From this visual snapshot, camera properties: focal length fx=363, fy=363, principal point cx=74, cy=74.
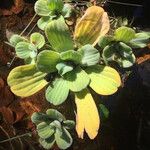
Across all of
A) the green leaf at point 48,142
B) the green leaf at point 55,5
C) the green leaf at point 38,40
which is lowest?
the green leaf at point 48,142

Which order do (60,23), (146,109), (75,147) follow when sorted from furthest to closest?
(146,109) → (75,147) → (60,23)

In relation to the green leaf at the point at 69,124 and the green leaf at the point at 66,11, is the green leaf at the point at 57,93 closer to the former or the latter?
the green leaf at the point at 69,124

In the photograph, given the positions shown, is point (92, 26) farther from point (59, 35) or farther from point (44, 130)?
point (44, 130)

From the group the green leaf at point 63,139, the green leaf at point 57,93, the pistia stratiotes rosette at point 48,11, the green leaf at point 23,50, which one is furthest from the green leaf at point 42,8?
the green leaf at point 63,139

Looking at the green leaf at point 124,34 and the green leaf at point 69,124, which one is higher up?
the green leaf at point 124,34

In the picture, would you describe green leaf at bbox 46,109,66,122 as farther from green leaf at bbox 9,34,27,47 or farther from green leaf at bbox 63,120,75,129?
green leaf at bbox 9,34,27,47

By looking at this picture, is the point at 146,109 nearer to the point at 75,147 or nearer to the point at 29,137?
the point at 75,147

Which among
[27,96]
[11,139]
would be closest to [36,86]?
[27,96]
